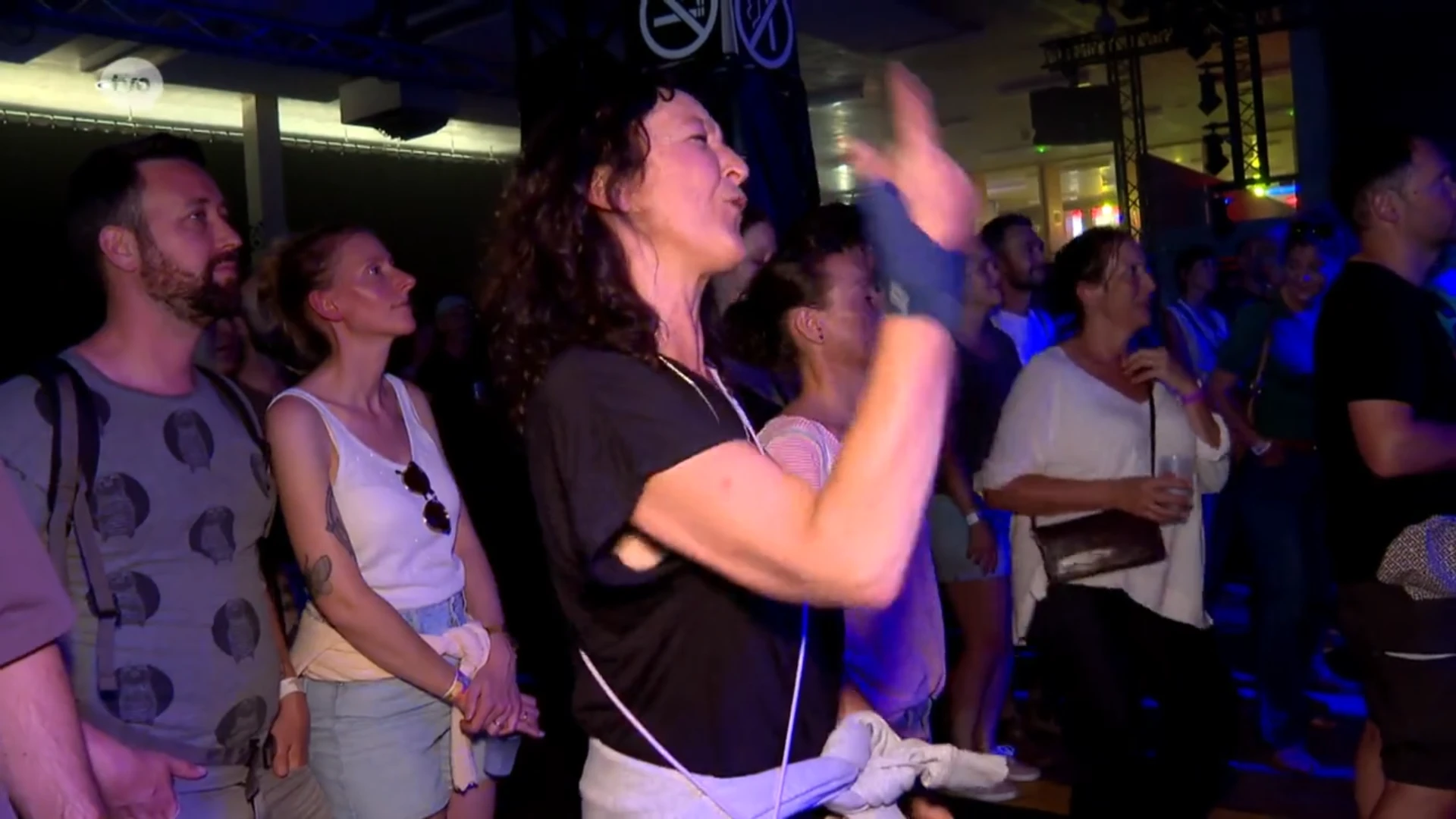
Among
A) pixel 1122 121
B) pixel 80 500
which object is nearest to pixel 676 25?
pixel 80 500

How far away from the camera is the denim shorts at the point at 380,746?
7.39ft

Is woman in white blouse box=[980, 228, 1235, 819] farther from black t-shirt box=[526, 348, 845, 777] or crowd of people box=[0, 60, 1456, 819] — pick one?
black t-shirt box=[526, 348, 845, 777]

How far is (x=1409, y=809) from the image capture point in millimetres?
2354

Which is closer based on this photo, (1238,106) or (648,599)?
(648,599)

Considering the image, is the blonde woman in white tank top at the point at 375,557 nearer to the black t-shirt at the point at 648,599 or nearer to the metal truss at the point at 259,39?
the black t-shirt at the point at 648,599

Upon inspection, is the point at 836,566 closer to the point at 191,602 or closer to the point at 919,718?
the point at 919,718

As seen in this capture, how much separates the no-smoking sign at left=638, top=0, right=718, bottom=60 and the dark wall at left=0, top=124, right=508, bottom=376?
9.81 feet

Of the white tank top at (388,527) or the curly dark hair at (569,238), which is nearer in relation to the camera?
the curly dark hair at (569,238)

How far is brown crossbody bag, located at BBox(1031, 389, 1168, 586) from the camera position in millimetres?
2785

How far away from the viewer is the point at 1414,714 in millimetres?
2359

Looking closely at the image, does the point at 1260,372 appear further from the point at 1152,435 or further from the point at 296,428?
the point at 296,428

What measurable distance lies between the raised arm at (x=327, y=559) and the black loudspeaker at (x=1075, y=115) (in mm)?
9608

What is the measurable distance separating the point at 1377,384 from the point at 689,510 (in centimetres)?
177

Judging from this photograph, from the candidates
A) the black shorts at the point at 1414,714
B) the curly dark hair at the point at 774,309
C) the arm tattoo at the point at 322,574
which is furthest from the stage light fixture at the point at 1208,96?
the arm tattoo at the point at 322,574
